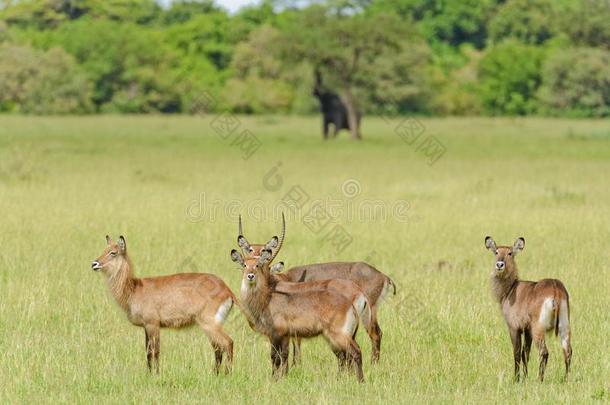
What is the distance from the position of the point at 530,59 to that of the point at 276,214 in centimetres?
4405

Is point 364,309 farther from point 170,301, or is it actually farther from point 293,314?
point 170,301

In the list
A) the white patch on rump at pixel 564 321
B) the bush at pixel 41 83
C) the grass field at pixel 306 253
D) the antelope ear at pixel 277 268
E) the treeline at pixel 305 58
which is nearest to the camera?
the white patch on rump at pixel 564 321

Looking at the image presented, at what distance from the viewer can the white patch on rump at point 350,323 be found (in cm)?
597

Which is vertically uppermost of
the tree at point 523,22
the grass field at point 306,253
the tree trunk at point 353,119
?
the tree at point 523,22

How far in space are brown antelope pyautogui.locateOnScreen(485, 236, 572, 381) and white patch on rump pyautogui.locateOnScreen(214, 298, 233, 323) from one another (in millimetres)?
1522

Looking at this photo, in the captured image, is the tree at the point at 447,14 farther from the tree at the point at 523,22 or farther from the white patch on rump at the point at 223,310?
the white patch on rump at the point at 223,310

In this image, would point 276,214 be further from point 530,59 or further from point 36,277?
point 530,59

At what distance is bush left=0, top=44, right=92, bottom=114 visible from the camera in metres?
40.6

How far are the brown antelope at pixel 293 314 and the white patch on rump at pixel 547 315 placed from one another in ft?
Result: 3.25

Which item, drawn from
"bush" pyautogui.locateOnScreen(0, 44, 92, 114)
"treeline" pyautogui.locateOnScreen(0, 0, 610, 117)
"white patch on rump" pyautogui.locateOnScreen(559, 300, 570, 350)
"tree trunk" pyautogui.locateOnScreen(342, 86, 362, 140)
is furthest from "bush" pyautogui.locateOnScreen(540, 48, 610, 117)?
"white patch on rump" pyautogui.locateOnScreen(559, 300, 570, 350)

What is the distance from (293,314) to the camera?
607 cm

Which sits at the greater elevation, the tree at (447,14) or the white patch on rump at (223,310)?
the tree at (447,14)

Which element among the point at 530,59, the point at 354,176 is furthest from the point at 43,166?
the point at 530,59

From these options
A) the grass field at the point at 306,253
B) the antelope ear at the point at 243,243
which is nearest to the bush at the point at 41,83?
the grass field at the point at 306,253
